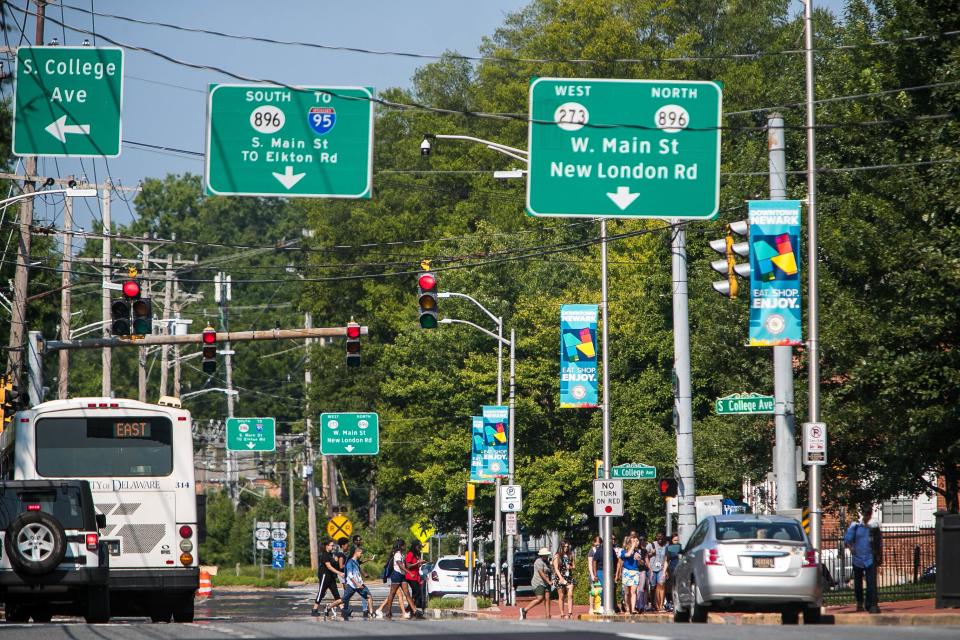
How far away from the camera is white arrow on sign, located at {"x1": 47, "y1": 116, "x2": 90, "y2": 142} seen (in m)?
23.2

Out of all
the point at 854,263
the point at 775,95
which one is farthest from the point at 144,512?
the point at 775,95

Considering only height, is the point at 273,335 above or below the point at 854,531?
above

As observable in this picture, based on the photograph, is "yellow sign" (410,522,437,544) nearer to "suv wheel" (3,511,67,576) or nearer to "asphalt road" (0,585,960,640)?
"suv wheel" (3,511,67,576)

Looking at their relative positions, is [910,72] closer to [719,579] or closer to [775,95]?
[719,579]

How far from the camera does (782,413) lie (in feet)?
84.4

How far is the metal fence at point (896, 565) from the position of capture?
35.8 meters

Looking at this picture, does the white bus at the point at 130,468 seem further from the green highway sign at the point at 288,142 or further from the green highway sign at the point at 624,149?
the green highway sign at the point at 624,149

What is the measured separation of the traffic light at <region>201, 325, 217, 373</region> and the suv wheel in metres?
13.6

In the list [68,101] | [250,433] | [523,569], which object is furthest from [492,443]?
[68,101]

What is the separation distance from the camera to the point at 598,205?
23219 millimetres

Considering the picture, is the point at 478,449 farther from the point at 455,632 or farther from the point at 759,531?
the point at 455,632

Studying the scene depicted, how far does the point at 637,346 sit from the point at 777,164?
29.9 m

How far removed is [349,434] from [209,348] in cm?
2504

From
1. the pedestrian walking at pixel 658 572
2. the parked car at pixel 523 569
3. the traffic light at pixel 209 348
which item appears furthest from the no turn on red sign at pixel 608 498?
the parked car at pixel 523 569
